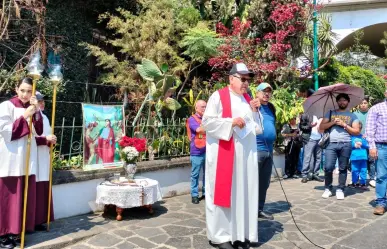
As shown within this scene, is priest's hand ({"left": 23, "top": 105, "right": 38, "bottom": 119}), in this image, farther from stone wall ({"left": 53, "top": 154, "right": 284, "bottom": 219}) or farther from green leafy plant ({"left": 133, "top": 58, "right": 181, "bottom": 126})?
green leafy plant ({"left": 133, "top": 58, "right": 181, "bottom": 126})

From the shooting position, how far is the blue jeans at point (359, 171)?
842cm

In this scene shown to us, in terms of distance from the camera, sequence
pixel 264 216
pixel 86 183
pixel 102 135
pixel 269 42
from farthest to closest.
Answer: pixel 269 42 < pixel 102 135 < pixel 86 183 < pixel 264 216

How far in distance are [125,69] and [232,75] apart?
6.23 metres

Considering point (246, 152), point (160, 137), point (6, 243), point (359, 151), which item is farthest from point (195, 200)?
point (359, 151)

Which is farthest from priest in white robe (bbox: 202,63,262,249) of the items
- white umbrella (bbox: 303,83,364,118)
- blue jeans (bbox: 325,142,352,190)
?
white umbrella (bbox: 303,83,364,118)

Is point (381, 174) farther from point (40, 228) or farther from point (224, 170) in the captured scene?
point (40, 228)

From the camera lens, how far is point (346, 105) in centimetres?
704

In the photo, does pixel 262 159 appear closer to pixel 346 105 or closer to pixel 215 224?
pixel 215 224

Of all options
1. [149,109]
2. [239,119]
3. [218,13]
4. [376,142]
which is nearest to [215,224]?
[239,119]

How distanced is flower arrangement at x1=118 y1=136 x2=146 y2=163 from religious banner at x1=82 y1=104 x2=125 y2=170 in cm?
40

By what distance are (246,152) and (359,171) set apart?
5080 mm

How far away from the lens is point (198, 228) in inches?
207

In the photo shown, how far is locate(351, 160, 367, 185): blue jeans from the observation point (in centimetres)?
842

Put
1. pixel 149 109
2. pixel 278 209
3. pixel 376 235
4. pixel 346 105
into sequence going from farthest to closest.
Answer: pixel 149 109 → pixel 346 105 → pixel 278 209 → pixel 376 235
